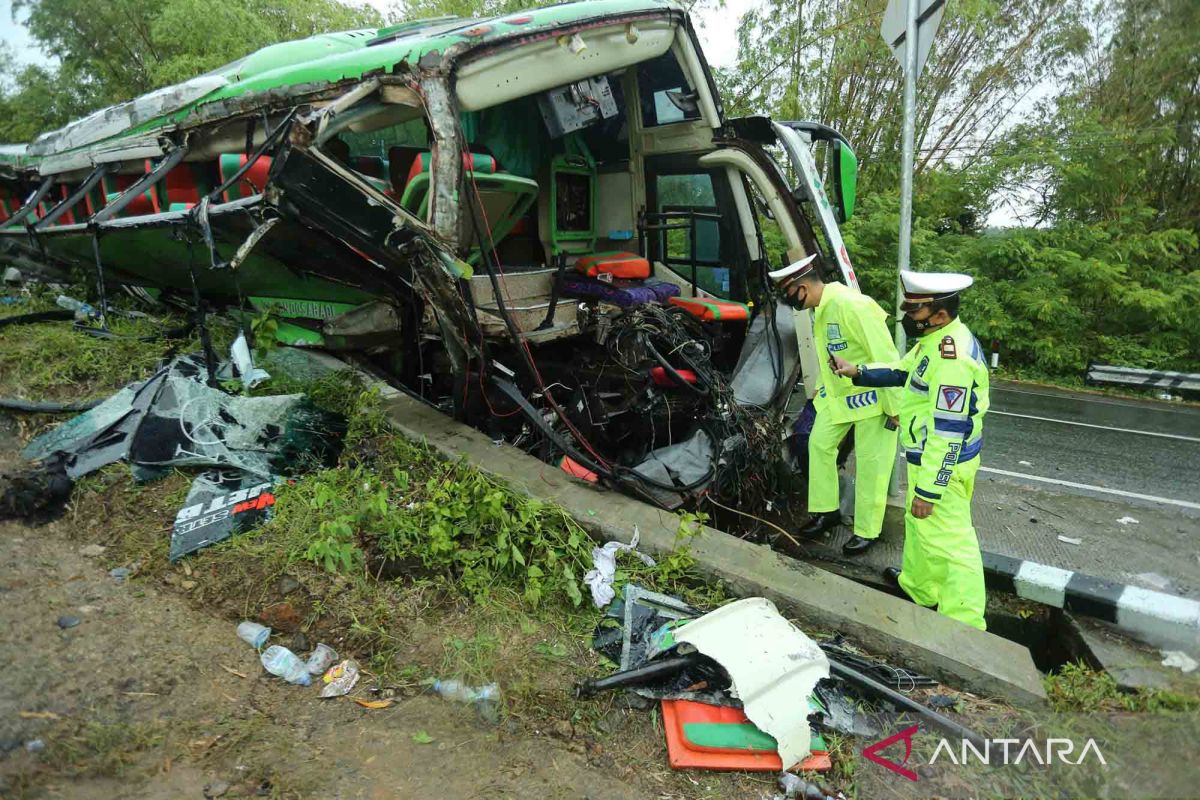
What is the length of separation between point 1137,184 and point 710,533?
35.6ft

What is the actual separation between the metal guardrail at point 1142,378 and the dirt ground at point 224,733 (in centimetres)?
955

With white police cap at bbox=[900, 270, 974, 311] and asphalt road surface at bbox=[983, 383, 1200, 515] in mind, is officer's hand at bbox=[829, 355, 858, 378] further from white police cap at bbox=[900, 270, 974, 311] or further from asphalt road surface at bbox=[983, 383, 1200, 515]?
asphalt road surface at bbox=[983, 383, 1200, 515]

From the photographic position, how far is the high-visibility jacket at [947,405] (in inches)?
121

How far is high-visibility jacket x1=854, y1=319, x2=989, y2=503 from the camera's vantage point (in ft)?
10.1

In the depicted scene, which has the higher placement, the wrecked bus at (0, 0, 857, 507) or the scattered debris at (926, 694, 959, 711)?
the wrecked bus at (0, 0, 857, 507)

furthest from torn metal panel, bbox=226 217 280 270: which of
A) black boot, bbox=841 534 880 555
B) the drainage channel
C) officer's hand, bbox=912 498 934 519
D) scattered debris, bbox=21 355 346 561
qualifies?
black boot, bbox=841 534 880 555

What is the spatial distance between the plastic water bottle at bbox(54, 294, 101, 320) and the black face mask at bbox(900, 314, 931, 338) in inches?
232

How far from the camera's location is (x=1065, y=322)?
952cm

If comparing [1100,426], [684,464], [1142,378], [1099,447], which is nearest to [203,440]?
[684,464]

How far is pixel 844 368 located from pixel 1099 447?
4.03m

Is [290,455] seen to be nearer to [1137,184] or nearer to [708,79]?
[708,79]

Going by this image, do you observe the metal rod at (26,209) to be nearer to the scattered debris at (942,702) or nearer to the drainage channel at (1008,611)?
the drainage channel at (1008,611)

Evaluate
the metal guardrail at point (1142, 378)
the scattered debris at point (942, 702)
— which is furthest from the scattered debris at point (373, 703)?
the metal guardrail at point (1142, 378)

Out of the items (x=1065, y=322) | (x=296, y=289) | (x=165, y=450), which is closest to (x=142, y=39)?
(x=296, y=289)
